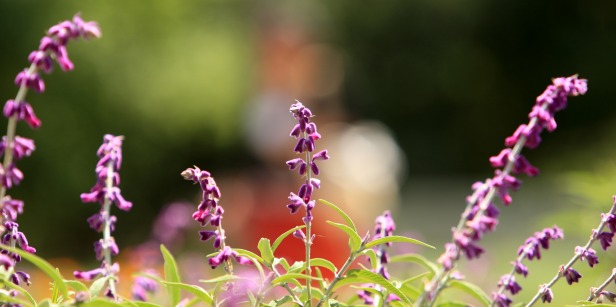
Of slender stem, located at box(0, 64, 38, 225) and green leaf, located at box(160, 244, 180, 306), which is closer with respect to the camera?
slender stem, located at box(0, 64, 38, 225)

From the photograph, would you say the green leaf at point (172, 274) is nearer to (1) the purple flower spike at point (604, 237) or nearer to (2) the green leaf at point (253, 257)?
(2) the green leaf at point (253, 257)

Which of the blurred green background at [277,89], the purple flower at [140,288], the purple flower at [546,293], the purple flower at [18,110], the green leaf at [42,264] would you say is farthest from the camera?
the blurred green background at [277,89]

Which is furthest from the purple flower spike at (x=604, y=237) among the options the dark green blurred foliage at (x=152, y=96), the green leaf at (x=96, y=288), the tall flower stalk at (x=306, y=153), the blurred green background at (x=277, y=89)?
the dark green blurred foliage at (x=152, y=96)

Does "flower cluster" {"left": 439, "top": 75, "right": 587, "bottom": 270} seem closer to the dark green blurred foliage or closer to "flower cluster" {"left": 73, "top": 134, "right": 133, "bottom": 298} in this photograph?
"flower cluster" {"left": 73, "top": 134, "right": 133, "bottom": 298}

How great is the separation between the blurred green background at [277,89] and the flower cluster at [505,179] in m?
7.98

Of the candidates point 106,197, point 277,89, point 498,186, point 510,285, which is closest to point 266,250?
point 106,197

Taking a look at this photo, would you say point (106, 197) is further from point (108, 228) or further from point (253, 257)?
point (253, 257)

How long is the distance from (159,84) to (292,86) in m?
3.54

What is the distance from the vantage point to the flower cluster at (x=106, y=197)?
5.92 ft

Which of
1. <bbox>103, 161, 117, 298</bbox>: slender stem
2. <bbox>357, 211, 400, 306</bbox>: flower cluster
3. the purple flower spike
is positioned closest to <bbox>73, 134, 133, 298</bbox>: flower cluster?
<bbox>103, 161, 117, 298</bbox>: slender stem

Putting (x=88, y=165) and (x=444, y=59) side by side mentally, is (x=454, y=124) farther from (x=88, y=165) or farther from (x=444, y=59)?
(x=88, y=165)

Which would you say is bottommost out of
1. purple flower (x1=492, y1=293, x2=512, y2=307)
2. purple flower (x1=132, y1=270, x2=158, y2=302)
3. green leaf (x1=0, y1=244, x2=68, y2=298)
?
green leaf (x1=0, y1=244, x2=68, y2=298)

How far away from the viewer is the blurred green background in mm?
16188

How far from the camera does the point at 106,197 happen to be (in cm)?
180
